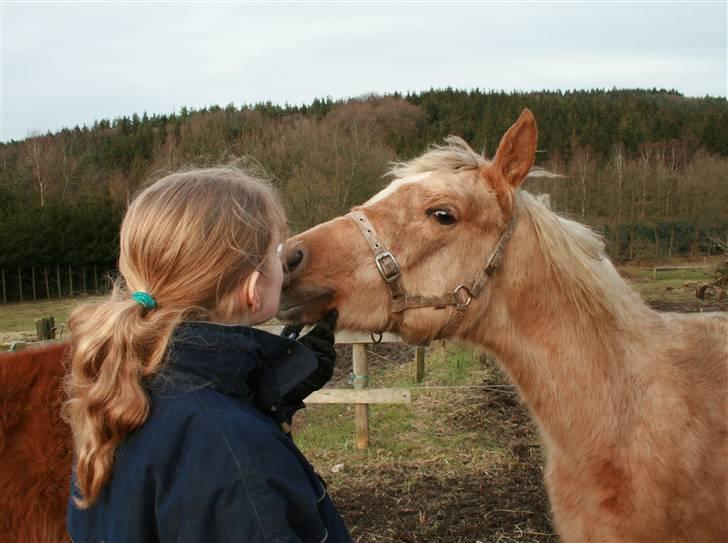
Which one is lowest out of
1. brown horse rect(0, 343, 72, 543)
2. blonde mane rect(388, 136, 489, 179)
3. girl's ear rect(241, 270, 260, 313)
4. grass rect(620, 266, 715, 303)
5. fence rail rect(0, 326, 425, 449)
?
grass rect(620, 266, 715, 303)

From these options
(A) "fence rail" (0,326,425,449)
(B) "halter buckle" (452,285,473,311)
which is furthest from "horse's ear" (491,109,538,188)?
(A) "fence rail" (0,326,425,449)

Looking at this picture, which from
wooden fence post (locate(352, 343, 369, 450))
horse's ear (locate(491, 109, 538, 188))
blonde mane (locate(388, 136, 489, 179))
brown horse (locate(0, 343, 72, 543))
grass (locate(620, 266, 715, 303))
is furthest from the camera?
grass (locate(620, 266, 715, 303))

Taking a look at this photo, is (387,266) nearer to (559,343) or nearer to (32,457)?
(559,343)

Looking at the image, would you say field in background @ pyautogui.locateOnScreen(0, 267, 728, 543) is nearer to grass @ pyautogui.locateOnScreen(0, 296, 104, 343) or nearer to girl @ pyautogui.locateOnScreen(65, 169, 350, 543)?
girl @ pyautogui.locateOnScreen(65, 169, 350, 543)

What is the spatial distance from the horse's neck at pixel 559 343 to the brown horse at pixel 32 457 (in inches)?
63.9

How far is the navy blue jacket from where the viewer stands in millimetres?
1181

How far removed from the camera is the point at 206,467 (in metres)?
1.18

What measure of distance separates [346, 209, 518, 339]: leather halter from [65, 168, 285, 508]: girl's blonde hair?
0.91 metres

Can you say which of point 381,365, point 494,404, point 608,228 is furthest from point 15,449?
point 608,228

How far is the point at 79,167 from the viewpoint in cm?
4978

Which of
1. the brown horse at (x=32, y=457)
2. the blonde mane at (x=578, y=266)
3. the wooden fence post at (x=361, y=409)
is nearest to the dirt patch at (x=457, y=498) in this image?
the wooden fence post at (x=361, y=409)

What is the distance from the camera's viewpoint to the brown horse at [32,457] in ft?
6.15

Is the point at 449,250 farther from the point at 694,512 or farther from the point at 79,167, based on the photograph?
the point at 79,167

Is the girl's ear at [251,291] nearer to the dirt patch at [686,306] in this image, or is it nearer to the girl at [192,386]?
the girl at [192,386]
